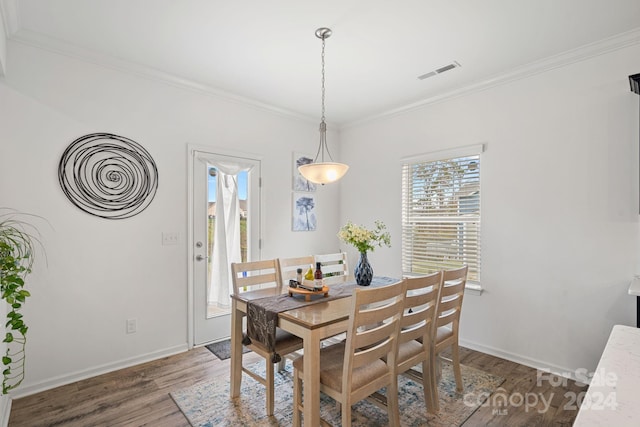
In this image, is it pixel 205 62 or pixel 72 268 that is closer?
pixel 72 268

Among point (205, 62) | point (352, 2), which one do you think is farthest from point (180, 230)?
point (352, 2)

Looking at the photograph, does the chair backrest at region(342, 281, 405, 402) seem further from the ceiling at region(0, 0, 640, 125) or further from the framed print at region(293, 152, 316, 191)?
the framed print at region(293, 152, 316, 191)

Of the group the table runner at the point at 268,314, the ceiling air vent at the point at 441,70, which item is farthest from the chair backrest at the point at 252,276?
the ceiling air vent at the point at 441,70

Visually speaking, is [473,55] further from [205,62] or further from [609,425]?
[609,425]

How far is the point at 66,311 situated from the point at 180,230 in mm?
1088

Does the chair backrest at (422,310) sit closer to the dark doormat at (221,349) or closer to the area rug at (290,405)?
the area rug at (290,405)

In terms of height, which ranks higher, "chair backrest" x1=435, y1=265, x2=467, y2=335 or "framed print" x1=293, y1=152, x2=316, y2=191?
"framed print" x1=293, y1=152, x2=316, y2=191

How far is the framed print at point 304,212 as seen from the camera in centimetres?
427

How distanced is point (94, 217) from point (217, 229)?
1119 mm

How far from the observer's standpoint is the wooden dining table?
178 cm

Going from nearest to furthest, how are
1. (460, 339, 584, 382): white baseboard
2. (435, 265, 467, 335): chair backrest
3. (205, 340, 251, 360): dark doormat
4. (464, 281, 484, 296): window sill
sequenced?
(435, 265, 467, 335): chair backrest < (460, 339, 584, 382): white baseboard < (205, 340, 251, 360): dark doormat < (464, 281, 484, 296): window sill

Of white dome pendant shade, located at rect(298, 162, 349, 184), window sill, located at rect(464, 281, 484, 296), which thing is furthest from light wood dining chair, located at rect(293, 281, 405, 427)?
window sill, located at rect(464, 281, 484, 296)

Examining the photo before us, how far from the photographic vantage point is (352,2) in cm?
213

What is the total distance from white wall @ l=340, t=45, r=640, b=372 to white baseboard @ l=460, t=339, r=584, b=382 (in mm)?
12
